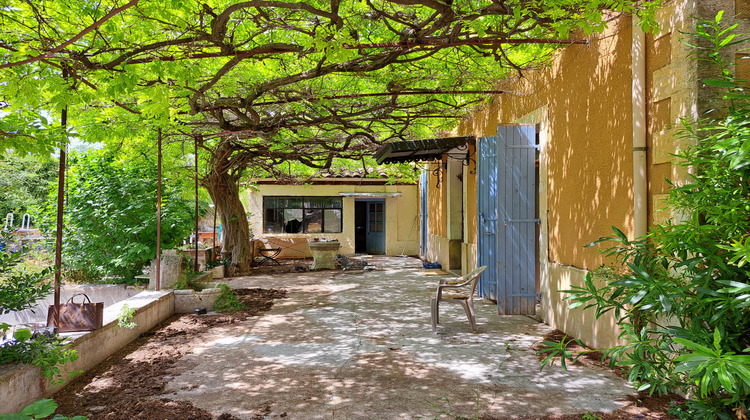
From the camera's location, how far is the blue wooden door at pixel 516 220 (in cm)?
626

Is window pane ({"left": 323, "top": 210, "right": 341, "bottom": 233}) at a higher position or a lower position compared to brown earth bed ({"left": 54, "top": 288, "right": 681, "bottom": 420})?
higher

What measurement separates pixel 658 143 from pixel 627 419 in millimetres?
2049

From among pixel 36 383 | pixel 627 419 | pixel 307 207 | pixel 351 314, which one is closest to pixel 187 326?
pixel 351 314

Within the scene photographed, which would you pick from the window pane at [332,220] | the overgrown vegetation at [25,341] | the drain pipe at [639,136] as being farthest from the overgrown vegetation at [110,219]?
the window pane at [332,220]

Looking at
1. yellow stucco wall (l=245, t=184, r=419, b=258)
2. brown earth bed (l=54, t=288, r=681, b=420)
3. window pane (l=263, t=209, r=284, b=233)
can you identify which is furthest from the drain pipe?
window pane (l=263, t=209, r=284, b=233)

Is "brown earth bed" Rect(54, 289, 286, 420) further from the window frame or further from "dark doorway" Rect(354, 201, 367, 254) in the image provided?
"dark doorway" Rect(354, 201, 367, 254)

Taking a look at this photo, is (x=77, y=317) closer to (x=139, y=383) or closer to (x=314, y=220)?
(x=139, y=383)

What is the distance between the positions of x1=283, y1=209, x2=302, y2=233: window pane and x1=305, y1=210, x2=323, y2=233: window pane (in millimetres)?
280

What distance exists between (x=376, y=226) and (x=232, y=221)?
7.06m

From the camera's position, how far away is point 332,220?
17469 mm

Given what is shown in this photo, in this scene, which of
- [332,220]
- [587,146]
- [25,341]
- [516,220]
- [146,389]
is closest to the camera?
[25,341]

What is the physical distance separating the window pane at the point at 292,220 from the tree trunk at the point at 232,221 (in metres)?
5.04

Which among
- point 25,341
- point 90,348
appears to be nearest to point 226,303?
point 90,348

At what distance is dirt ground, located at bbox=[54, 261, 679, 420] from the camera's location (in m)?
3.16
